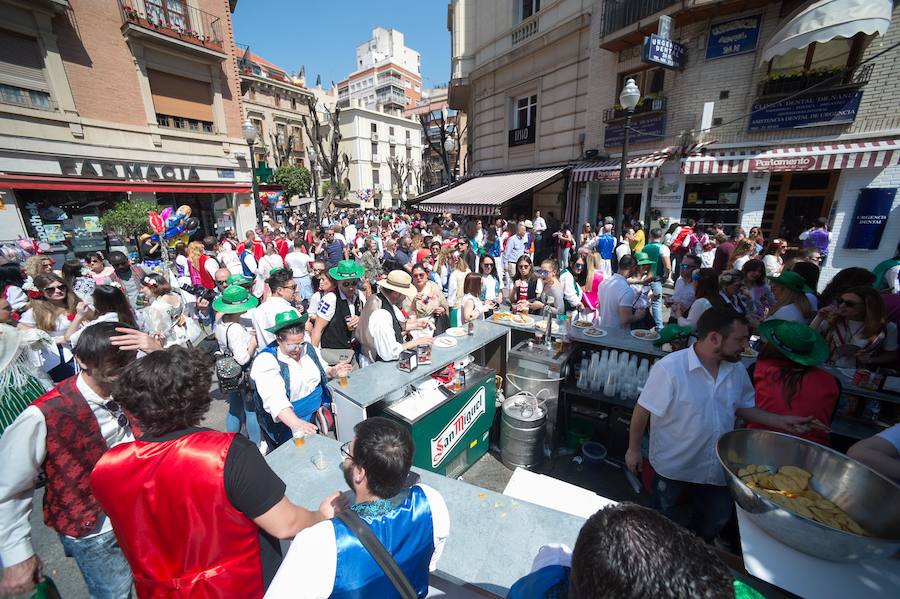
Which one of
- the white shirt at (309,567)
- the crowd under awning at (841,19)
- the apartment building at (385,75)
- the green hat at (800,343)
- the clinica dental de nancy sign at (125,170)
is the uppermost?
the apartment building at (385,75)

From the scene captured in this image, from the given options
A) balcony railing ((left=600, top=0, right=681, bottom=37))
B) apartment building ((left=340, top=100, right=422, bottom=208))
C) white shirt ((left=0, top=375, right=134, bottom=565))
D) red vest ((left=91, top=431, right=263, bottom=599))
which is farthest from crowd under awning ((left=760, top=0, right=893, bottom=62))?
apartment building ((left=340, top=100, right=422, bottom=208))

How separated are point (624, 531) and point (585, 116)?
52.1ft

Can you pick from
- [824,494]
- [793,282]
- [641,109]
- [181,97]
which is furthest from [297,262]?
[181,97]

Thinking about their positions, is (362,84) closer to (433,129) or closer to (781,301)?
(433,129)

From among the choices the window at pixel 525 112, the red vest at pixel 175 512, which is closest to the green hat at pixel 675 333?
the red vest at pixel 175 512

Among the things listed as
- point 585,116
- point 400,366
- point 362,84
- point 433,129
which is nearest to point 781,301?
point 400,366

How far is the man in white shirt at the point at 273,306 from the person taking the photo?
4016 millimetres

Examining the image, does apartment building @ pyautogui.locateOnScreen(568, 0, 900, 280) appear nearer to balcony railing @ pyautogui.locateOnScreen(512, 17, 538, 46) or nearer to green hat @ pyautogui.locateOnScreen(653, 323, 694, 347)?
balcony railing @ pyautogui.locateOnScreen(512, 17, 538, 46)

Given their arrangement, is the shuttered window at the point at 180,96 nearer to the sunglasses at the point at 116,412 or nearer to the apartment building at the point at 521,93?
the apartment building at the point at 521,93

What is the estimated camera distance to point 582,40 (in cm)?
1337

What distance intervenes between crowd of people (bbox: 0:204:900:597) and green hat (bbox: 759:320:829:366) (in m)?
0.01

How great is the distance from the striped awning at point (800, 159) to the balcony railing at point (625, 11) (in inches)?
192

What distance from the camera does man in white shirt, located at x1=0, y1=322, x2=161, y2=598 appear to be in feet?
5.60

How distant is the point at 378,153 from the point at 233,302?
53659 millimetres
